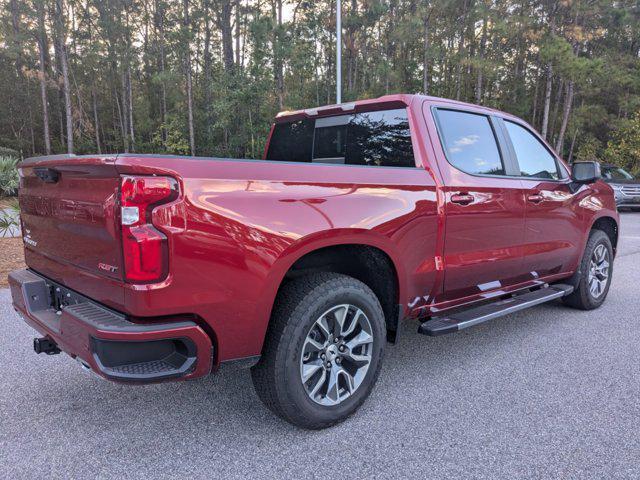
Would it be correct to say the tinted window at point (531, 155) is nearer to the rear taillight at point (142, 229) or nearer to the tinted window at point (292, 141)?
the tinted window at point (292, 141)

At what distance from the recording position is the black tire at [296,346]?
243cm

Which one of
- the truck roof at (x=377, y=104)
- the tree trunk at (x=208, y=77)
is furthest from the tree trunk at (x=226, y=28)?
the truck roof at (x=377, y=104)

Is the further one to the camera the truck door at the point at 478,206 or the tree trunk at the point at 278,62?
the tree trunk at the point at 278,62

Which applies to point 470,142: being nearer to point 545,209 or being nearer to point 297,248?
point 545,209

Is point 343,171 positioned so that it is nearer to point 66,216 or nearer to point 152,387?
point 66,216

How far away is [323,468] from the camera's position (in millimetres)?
2305

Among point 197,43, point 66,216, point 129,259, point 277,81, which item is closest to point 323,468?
point 129,259

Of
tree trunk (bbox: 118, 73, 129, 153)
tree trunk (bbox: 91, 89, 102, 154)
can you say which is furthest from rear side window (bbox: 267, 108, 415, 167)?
tree trunk (bbox: 91, 89, 102, 154)

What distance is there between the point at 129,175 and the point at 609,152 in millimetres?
29545

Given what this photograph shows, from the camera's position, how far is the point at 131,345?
6.65 feet

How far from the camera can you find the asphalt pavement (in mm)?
2312

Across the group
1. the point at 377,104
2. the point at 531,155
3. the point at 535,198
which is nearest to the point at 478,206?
the point at 535,198

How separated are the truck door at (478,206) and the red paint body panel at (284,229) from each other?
14mm

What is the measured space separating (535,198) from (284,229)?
256 centimetres
